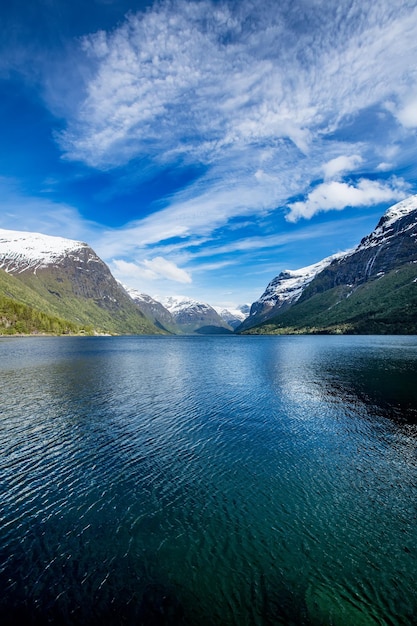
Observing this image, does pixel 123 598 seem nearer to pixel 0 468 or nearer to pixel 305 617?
pixel 305 617

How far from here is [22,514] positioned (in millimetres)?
22516

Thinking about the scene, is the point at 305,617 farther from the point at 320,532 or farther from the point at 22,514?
the point at 22,514

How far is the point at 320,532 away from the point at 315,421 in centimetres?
2653

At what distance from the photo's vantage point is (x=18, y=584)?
1638 cm

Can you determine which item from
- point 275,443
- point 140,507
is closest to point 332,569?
point 140,507

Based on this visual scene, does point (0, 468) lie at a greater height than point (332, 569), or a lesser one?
greater

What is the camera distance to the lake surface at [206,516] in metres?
15.6

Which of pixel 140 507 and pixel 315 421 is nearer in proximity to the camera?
pixel 140 507

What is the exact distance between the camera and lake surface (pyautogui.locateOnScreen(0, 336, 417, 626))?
51.3 ft

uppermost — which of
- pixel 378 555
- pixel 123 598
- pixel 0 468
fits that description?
pixel 0 468

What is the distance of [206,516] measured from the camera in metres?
22.9

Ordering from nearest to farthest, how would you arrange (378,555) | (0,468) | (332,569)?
1. (332,569)
2. (378,555)
3. (0,468)

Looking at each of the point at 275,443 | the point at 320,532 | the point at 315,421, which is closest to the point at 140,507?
the point at 320,532

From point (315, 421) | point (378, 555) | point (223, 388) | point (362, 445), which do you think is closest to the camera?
point (378, 555)
